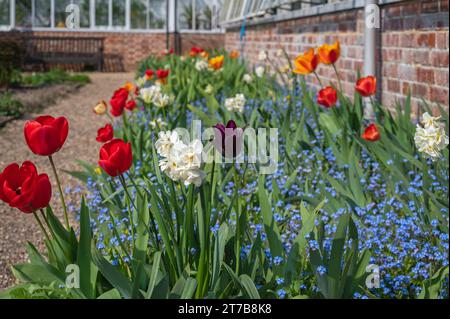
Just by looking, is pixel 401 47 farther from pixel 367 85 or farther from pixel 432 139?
pixel 432 139

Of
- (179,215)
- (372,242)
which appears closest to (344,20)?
(372,242)

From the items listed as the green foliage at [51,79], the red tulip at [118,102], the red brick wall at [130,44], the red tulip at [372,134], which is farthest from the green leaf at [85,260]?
the red brick wall at [130,44]

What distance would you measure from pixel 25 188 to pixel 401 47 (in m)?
3.36

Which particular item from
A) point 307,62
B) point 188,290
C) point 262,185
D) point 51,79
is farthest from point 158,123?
point 51,79

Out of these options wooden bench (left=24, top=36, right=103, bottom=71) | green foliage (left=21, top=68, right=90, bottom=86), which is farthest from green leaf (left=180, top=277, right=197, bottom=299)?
wooden bench (left=24, top=36, right=103, bottom=71)

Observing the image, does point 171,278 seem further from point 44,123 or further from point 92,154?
point 92,154

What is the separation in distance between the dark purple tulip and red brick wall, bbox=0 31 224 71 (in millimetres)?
15932

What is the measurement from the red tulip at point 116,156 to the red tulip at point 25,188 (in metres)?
0.18

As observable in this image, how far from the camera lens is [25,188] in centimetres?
147

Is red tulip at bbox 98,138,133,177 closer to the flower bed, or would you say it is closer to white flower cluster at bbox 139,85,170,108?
the flower bed

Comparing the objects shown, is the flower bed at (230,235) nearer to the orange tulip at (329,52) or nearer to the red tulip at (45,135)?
the red tulip at (45,135)

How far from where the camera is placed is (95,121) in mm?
7512

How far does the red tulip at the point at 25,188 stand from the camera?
58.1 inches
